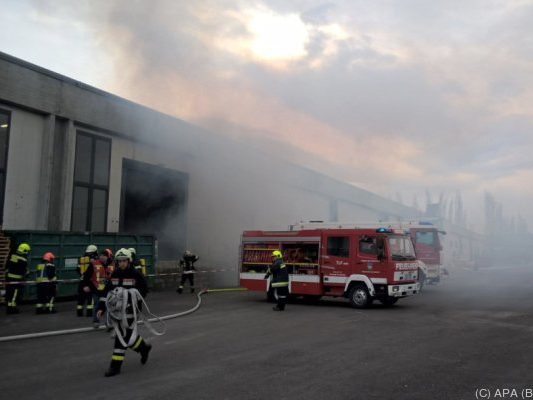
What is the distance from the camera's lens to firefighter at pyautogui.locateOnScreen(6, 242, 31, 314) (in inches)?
411

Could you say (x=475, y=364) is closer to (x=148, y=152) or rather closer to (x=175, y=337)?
(x=175, y=337)

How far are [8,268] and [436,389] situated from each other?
31.9 feet

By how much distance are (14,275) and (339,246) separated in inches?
313

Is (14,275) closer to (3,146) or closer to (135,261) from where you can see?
(135,261)

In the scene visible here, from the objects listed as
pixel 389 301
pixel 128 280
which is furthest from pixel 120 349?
pixel 389 301

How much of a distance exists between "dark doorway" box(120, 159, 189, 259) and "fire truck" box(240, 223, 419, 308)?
23.8 feet

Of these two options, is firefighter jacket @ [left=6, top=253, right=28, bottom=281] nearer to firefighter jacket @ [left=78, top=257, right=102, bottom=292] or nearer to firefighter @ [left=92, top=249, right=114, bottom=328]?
firefighter jacket @ [left=78, top=257, right=102, bottom=292]

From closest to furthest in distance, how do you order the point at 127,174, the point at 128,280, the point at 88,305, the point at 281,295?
the point at 128,280 < the point at 88,305 < the point at 281,295 < the point at 127,174

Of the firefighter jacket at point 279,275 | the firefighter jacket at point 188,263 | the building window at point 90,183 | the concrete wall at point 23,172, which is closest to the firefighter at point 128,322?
the firefighter jacket at point 279,275

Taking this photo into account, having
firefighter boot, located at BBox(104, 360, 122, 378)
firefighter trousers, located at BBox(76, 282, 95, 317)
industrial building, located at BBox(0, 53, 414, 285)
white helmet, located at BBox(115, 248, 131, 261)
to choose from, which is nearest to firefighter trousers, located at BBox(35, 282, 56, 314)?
firefighter trousers, located at BBox(76, 282, 95, 317)

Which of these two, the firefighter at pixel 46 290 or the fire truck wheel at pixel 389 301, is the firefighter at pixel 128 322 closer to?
the firefighter at pixel 46 290

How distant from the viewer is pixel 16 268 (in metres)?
10.6

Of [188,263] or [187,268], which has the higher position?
[188,263]

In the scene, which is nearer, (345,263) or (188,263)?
(345,263)
